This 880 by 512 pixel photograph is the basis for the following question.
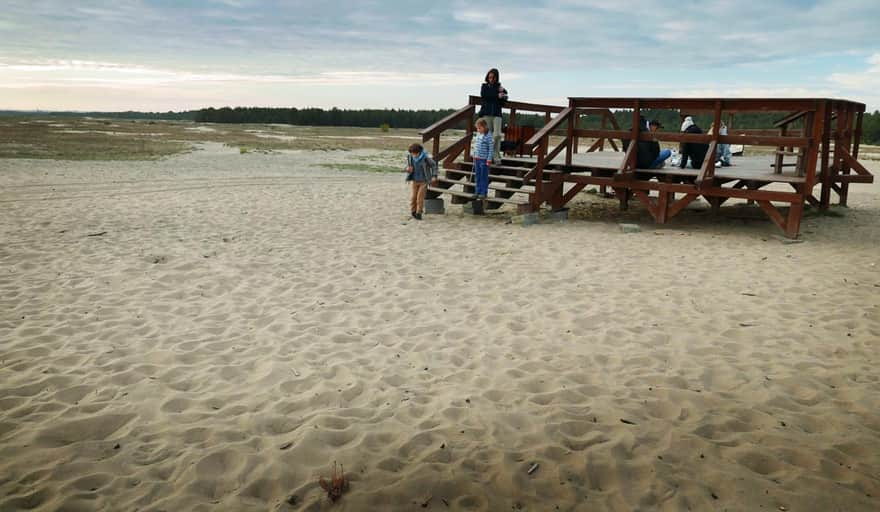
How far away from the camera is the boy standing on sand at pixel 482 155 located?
452 inches

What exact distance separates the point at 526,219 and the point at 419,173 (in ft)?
7.47

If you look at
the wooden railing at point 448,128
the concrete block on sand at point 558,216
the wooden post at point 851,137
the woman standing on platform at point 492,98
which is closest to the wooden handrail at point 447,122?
the wooden railing at point 448,128

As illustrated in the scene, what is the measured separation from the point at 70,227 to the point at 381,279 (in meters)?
6.12

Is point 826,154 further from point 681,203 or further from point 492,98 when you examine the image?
point 492,98

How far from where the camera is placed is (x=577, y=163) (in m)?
12.3

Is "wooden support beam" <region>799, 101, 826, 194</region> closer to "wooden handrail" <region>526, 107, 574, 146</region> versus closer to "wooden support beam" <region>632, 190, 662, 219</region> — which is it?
"wooden support beam" <region>632, 190, 662, 219</region>

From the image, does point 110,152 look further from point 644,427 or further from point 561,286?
point 644,427

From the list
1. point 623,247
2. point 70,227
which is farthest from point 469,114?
point 70,227

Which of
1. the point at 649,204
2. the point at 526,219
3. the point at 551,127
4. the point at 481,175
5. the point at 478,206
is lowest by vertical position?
the point at 526,219

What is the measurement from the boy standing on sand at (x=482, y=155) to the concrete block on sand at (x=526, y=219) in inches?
37.7

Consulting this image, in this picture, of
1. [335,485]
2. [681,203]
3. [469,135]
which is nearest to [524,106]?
[469,135]

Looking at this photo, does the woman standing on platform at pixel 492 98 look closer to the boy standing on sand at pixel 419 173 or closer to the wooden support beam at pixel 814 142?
the boy standing on sand at pixel 419 173

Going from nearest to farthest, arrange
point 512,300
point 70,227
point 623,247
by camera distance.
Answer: point 512,300 → point 623,247 → point 70,227

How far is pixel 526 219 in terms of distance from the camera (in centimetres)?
1116
